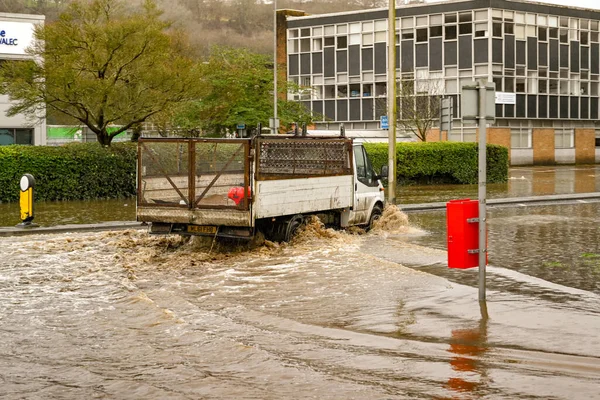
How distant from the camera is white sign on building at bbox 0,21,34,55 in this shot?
1738 inches

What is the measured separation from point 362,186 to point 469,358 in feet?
37.5

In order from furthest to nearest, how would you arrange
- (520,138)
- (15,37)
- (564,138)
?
(564,138) → (520,138) → (15,37)

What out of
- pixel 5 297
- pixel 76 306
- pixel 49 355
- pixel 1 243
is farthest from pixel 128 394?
pixel 1 243

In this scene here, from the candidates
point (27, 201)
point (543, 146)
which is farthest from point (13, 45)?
point (543, 146)

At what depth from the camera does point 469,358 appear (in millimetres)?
8547

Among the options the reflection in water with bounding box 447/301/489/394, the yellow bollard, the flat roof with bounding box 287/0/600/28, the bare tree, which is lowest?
the reflection in water with bounding box 447/301/489/394

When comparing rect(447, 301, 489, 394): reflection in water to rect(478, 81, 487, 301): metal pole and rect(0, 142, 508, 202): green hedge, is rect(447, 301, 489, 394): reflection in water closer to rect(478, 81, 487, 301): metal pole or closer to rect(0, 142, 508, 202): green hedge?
rect(478, 81, 487, 301): metal pole

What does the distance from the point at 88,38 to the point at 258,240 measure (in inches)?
696

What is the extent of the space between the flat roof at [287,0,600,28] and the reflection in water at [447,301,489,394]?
184 feet

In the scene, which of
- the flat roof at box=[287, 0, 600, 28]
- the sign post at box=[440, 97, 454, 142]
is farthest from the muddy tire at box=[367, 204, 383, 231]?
the flat roof at box=[287, 0, 600, 28]

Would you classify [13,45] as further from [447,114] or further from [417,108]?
[417,108]

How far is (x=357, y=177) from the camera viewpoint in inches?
767

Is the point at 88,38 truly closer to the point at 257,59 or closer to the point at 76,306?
the point at 257,59

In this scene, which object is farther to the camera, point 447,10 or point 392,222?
point 447,10
